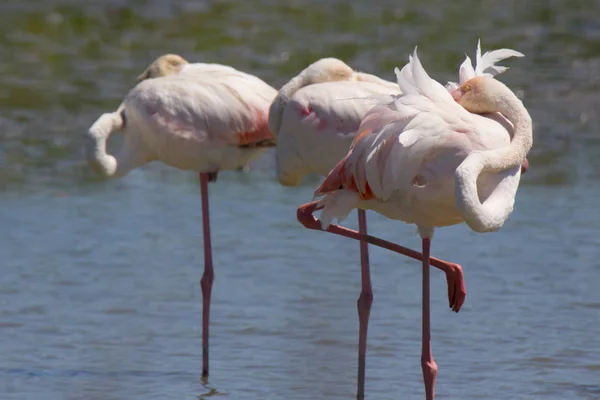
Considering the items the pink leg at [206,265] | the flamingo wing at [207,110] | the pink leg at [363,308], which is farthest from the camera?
the flamingo wing at [207,110]

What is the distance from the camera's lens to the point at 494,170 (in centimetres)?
475

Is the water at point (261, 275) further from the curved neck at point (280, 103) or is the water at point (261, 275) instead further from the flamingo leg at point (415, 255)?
the curved neck at point (280, 103)

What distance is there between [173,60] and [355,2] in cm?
1094

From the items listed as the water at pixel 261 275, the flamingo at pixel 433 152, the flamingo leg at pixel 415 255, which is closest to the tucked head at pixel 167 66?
the water at pixel 261 275

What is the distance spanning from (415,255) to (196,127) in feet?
5.21

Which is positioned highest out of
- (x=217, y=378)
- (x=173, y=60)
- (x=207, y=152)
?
(x=173, y=60)

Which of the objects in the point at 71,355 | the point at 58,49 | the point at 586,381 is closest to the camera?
the point at 586,381

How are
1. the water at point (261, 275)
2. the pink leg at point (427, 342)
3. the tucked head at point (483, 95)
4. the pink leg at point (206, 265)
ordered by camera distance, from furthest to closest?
the pink leg at point (206, 265), the water at point (261, 275), the pink leg at point (427, 342), the tucked head at point (483, 95)

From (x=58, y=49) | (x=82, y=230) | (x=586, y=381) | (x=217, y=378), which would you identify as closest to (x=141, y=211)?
(x=82, y=230)

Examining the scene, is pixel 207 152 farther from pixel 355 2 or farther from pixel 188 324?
pixel 355 2

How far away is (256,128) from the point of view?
6.76 meters

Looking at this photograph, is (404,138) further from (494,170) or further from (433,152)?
(494,170)

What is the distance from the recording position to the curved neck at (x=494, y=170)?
4.49 m

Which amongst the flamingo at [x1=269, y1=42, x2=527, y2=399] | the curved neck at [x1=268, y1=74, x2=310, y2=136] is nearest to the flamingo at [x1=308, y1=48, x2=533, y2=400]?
the flamingo at [x1=269, y1=42, x2=527, y2=399]
